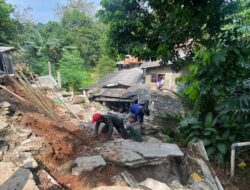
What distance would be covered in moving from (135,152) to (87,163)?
1.12 m

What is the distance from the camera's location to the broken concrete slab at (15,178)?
373cm

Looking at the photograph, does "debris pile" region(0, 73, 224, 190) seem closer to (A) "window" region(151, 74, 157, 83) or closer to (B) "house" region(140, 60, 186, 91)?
(B) "house" region(140, 60, 186, 91)

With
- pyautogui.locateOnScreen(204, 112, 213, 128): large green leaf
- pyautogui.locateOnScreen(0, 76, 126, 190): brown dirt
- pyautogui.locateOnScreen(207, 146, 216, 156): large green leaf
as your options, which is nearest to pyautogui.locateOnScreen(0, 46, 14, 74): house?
pyautogui.locateOnScreen(0, 76, 126, 190): brown dirt

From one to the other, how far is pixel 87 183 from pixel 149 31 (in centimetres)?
544

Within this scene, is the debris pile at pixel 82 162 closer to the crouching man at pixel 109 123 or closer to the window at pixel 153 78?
the crouching man at pixel 109 123

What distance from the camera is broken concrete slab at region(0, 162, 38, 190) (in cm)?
373

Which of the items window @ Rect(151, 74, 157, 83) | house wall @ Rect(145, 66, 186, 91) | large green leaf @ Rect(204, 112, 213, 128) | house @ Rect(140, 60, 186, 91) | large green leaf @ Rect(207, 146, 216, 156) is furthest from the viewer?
window @ Rect(151, 74, 157, 83)

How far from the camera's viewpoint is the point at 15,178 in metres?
3.92

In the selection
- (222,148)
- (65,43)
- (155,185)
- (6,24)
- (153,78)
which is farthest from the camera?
(65,43)

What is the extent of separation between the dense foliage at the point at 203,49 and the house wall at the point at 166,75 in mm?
9301

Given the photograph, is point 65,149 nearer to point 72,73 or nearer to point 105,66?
point 72,73

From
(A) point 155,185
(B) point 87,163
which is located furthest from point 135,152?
(A) point 155,185

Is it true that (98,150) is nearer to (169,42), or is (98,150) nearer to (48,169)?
(48,169)

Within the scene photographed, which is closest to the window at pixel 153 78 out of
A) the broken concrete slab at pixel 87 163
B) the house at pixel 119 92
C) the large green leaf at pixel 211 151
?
the house at pixel 119 92
